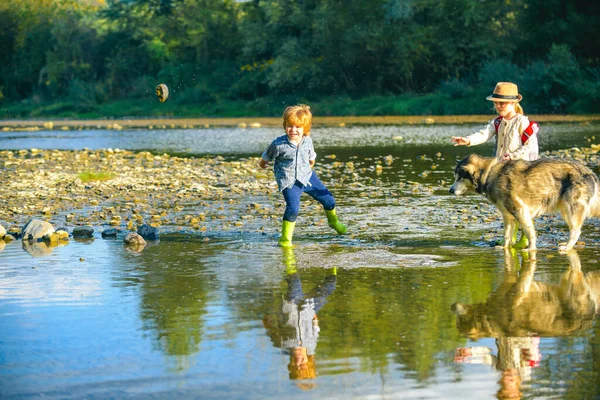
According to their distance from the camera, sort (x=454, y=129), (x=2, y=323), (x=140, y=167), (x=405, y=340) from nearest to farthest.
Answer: (x=405, y=340)
(x=2, y=323)
(x=140, y=167)
(x=454, y=129)

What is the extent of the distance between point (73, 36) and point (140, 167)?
60358 millimetres

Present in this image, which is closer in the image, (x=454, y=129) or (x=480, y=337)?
(x=480, y=337)

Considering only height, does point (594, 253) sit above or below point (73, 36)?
below

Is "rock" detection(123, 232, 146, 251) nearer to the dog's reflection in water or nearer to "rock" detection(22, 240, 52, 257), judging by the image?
"rock" detection(22, 240, 52, 257)

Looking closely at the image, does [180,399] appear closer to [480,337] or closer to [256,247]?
[480,337]

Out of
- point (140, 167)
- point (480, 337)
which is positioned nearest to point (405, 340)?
point (480, 337)

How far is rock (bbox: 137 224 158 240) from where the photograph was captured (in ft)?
40.9

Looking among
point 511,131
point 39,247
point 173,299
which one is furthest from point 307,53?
point 173,299

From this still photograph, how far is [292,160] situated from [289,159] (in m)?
0.04

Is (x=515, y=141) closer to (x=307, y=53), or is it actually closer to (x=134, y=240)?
(x=134, y=240)

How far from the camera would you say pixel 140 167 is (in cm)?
2267

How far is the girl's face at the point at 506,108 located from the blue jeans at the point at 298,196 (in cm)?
224

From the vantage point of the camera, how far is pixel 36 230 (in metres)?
12.4

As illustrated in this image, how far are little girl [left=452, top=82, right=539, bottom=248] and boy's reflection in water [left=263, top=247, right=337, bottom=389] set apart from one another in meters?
2.66
